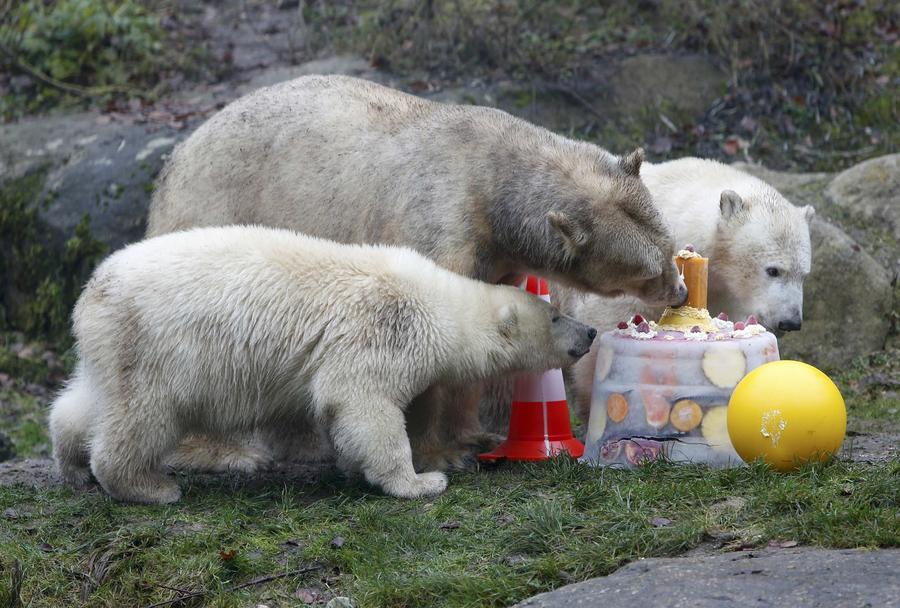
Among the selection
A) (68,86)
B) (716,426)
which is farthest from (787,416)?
(68,86)

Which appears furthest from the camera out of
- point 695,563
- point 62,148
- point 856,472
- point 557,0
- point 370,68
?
point 557,0

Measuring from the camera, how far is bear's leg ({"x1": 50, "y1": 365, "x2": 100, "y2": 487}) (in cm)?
593

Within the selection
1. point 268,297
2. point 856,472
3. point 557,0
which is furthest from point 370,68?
point 856,472

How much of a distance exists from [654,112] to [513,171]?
18.0 feet

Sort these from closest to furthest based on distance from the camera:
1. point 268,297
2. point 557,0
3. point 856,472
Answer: point 856,472
point 268,297
point 557,0

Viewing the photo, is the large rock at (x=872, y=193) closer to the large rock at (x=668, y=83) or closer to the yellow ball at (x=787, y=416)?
the large rock at (x=668, y=83)

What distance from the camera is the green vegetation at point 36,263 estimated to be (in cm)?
1016

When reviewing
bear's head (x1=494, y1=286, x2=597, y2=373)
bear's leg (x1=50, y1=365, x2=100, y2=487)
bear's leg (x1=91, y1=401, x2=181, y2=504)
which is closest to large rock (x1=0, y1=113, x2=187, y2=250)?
bear's leg (x1=50, y1=365, x2=100, y2=487)

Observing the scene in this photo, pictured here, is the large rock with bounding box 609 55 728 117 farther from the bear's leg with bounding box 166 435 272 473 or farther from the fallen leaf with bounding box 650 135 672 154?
the bear's leg with bounding box 166 435 272 473

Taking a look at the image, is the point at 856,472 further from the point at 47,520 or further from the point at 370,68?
the point at 370,68

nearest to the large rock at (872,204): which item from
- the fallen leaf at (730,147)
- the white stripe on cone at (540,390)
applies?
the fallen leaf at (730,147)

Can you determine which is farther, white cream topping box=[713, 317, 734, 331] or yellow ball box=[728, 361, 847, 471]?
white cream topping box=[713, 317, 734, 331]

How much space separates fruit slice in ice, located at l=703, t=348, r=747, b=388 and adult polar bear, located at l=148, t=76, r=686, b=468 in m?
0.49

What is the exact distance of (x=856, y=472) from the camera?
5250 mm
